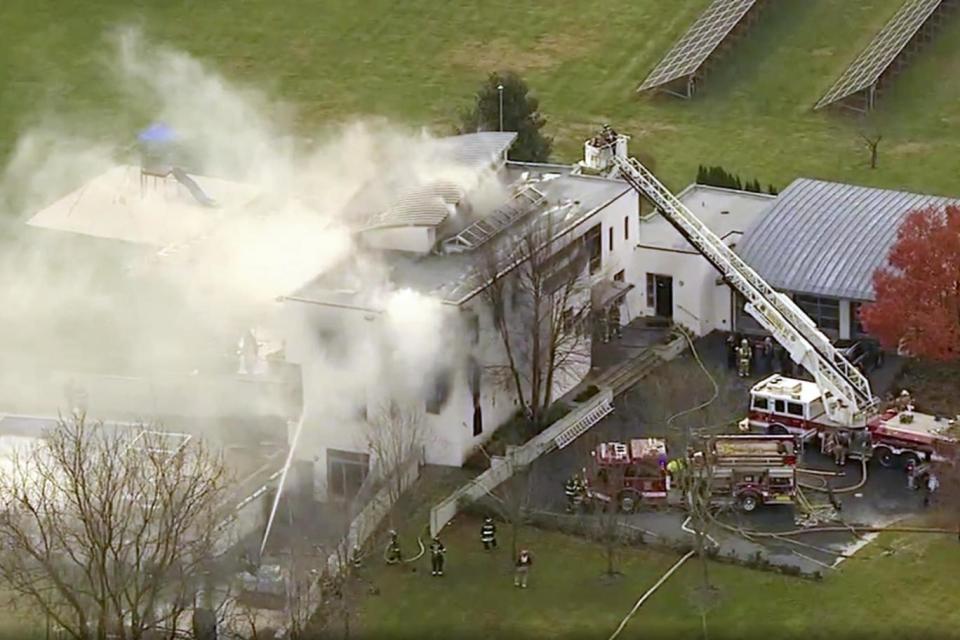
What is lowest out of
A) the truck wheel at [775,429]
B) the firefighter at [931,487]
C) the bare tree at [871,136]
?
the firefighter at [931,487]

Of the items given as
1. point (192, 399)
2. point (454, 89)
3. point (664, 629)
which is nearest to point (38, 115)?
point (454, 89)

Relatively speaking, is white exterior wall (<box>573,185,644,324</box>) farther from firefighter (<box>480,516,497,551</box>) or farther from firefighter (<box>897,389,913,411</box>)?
firefighter (<box>480,516,497,551</box>)

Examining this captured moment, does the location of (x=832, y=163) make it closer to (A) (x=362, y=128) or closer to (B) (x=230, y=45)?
(A) (x=362, y=128)

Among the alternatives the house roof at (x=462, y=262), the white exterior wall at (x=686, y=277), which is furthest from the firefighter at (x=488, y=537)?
the white exterior wall at (x=686, y=277)

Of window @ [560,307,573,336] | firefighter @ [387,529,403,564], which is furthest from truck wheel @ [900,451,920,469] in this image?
firefighter @ [387,529,403,564]

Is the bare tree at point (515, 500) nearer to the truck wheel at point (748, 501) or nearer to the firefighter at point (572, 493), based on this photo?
the firefighter at point (572, 493)
